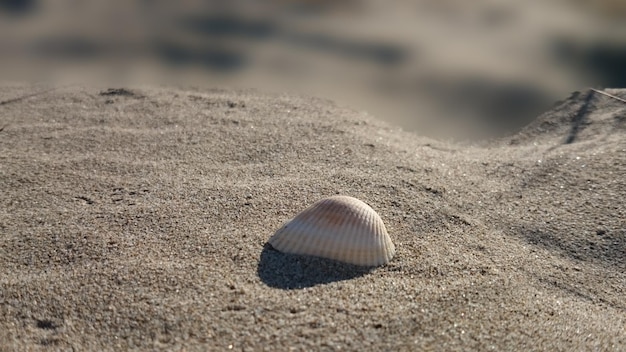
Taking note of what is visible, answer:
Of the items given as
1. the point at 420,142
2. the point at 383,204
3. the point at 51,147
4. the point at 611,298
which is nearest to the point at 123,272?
the point at 383,204

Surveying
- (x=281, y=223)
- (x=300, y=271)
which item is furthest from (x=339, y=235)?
(x=281, y=223)

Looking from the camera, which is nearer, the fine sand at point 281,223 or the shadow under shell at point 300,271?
the fine sand at point 281,223

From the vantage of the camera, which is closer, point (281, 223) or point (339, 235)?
point (339, 235)

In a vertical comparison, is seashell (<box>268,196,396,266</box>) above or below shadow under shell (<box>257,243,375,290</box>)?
above

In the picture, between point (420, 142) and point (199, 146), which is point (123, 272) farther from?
point (420, 142)

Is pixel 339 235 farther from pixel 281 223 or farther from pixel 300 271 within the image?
pixel 281 223
